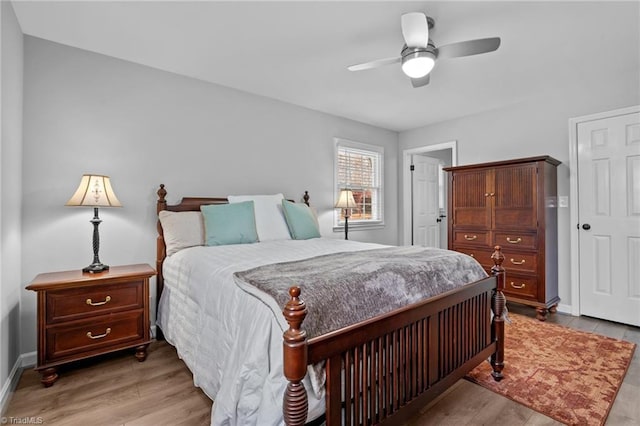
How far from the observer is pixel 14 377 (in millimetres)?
2102

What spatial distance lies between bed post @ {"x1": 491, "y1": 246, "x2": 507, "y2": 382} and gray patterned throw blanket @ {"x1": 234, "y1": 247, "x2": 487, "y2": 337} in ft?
0.51

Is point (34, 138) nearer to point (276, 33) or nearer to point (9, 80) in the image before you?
point (9, 80)

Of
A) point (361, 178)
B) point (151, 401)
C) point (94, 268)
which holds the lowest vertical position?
point (151, 401)

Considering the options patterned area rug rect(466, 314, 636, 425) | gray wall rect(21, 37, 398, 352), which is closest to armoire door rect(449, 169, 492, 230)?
patterned area rug rect(466, 314, 636, 425)

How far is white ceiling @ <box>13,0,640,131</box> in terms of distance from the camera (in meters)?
2.07

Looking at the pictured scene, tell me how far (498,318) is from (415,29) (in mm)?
1922

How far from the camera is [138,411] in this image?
1.78m

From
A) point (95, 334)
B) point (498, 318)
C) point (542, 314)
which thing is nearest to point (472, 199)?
point (542, 314)

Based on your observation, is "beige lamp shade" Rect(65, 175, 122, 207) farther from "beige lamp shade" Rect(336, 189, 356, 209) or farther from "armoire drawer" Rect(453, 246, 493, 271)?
"armoire drawer" Rect(453, 246, 493, 271)

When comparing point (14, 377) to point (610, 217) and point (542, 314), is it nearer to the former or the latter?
point (542, 314)

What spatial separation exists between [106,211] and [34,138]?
71 cm

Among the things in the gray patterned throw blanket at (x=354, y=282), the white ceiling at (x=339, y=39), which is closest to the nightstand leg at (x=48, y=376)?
the gray patterned throw blanket at (x=354, y=282)

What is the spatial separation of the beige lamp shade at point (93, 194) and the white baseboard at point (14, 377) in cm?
116

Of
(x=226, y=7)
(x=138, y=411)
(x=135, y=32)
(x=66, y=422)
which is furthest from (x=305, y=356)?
(x=135, y=32)
